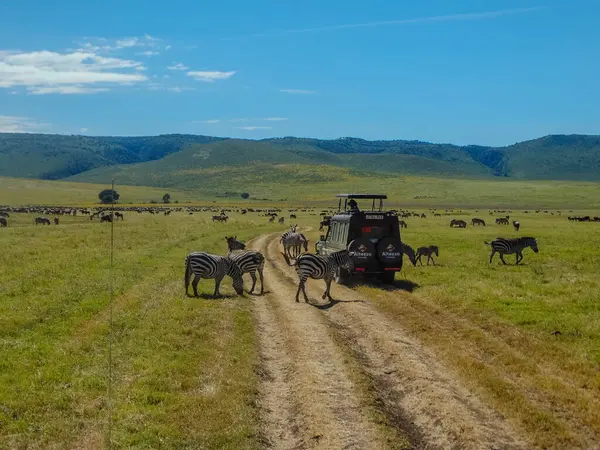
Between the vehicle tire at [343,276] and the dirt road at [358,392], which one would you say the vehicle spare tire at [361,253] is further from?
the dirt road at [358,392]

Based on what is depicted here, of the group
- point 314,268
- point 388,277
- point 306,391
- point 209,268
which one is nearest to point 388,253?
point 388,277

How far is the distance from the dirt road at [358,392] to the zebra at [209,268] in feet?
14.7

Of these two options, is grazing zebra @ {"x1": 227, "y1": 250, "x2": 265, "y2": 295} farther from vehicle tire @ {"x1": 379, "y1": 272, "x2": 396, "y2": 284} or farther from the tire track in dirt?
vehicle tire @ {"x1": 379, "y1": 272, "x2": 396, "y2": 284}

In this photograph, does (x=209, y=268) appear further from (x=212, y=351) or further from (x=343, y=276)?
(x=212, y=351)

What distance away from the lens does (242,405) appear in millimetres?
11719

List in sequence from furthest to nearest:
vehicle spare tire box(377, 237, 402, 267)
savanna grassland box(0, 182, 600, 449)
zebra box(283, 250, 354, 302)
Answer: vehicle spare tire box(377, 237, 402, 267) < zebra box(283, 250, 354, 302) < savanna grassland box(0, 182, 600, 449)

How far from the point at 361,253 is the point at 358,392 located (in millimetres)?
14758

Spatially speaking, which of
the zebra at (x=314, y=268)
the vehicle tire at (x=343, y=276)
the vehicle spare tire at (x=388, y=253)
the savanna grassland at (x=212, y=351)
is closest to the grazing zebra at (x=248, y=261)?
the savanna grassland at (x=212, y=351)

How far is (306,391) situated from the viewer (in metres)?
12.6

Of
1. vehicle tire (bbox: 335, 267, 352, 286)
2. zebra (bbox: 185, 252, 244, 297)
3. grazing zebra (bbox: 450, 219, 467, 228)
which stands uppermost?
zebra (bbox: 185, 252, 244, 297)

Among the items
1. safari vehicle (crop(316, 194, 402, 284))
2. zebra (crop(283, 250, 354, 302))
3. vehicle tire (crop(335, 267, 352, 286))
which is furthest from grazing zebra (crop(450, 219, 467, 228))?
zebra (crop(283, 250, 354, 302))

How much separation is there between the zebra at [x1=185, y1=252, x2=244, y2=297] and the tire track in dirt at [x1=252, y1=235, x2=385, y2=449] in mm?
4394

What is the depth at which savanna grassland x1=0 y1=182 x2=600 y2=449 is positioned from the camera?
10.6 meters

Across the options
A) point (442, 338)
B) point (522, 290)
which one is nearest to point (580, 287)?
point (522, 290)
